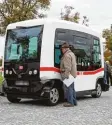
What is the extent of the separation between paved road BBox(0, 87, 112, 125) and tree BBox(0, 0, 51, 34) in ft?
54.2

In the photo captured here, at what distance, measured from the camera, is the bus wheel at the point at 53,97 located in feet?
44.1

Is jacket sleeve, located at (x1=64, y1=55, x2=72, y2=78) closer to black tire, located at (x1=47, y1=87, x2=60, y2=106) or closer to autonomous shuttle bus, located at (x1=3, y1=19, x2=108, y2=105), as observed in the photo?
autonomous shuttle bus, located at (x1=3, y1=19, x2=108, y2=105)

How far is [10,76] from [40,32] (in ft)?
5.51

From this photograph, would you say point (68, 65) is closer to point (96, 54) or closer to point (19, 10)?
point (96, 54)

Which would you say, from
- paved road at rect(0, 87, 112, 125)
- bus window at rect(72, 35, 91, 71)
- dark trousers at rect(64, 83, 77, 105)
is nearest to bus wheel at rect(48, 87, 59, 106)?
paved road at rect(0, 87, 112, 125)

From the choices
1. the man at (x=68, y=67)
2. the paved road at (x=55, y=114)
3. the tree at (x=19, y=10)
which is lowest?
the paved road at (x=55, y=114)

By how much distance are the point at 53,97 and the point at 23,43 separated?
1870mm

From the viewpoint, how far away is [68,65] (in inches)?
528

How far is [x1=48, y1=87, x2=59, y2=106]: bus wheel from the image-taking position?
1344cm

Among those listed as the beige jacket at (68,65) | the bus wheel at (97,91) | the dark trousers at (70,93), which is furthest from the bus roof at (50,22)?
the bus wheel at (97,91)

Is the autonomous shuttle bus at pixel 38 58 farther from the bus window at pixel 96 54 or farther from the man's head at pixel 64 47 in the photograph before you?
the bus window at pixel 96 54

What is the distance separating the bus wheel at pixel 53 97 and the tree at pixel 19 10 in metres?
16.7

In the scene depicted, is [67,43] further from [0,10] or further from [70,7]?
[70,7]

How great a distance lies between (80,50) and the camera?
15.1 metres
